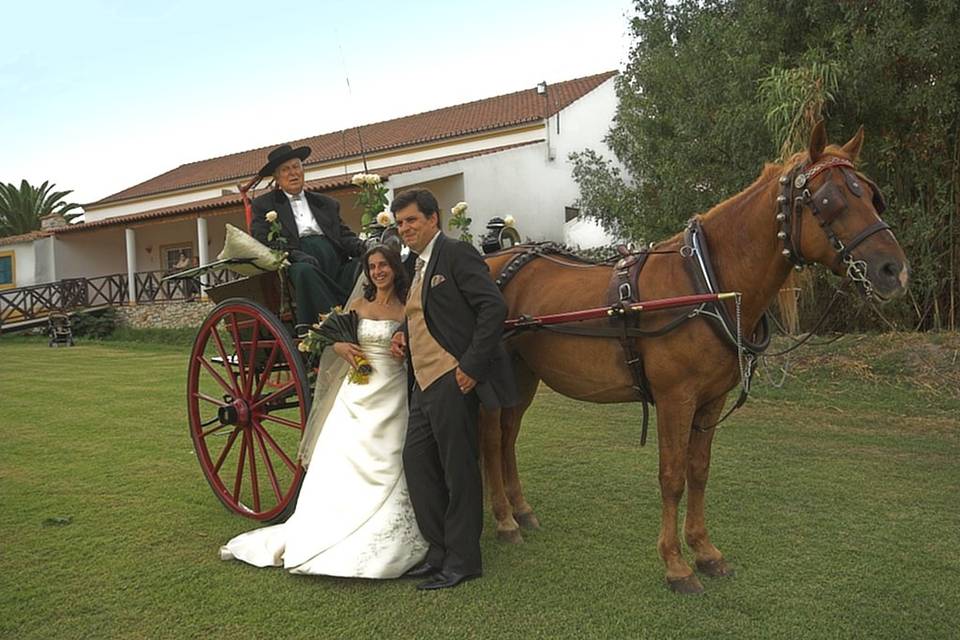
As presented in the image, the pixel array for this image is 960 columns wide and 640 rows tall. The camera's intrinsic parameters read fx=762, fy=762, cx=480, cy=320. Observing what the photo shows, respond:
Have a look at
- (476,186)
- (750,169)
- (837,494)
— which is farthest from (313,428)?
(476,186)

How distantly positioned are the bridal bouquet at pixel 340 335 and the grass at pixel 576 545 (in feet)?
3.60

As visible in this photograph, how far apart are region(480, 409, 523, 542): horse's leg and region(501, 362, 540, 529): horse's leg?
157 mm

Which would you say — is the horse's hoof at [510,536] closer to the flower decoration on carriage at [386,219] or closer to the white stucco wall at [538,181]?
the flower decoration on carriage at [386,219]

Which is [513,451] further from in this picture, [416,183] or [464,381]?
[416,183]

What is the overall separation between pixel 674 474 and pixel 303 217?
288cm

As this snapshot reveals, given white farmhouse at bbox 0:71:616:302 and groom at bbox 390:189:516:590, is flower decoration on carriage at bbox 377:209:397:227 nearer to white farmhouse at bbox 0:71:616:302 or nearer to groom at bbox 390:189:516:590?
groom at bbox 390:189:516:590

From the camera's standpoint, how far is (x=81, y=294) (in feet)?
72.7

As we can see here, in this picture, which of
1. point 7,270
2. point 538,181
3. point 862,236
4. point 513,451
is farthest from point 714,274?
point 7,270

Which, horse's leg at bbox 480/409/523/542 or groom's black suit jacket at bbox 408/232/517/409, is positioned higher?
groom's black suit jacket at bbox 408/232/517/409

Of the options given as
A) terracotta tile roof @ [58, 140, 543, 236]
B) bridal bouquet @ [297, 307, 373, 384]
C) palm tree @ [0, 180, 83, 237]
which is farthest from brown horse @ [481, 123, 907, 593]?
palm tree @ [0, 180, 83, 237]

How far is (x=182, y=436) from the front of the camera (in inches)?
302

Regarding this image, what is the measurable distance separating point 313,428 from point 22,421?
5.99m

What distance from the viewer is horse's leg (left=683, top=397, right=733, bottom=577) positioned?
12.6 ft

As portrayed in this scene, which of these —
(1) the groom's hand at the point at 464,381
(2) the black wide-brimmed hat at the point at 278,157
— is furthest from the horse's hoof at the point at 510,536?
(2) the black wide-brimmed hat at the point at 278,157
